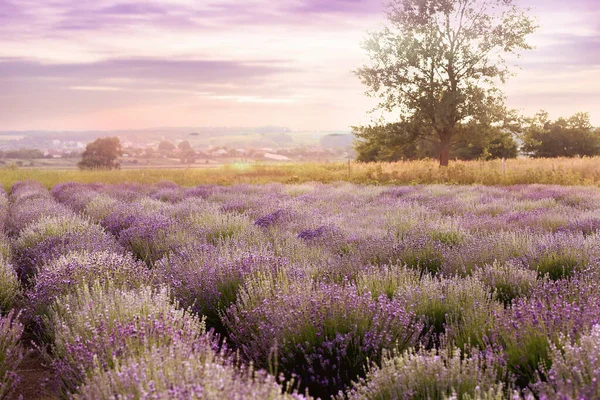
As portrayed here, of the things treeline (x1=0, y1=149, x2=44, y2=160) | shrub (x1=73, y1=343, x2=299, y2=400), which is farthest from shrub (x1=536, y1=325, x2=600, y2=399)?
treeline (x1=0, y1=149, x2=44, y2=160)

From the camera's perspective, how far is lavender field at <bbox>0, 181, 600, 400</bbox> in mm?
2465

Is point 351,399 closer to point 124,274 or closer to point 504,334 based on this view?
point 504,334

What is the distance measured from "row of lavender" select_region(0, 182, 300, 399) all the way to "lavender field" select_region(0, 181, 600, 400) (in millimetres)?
15

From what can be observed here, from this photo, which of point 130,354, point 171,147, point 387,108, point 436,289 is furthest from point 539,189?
point 171,147

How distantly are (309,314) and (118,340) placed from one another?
3.79 feet

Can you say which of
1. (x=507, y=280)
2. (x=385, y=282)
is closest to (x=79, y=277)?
(x=385, y=282)

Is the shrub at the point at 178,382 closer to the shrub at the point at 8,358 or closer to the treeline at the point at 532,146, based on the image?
the shrub at the point at 8,358

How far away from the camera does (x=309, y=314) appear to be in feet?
11.2

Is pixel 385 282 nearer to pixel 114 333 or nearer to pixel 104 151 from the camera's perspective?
pixel 114 333

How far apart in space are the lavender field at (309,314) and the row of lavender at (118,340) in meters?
0.01

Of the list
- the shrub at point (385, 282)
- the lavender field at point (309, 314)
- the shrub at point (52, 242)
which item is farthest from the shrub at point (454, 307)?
the shrub at point (52, 242)

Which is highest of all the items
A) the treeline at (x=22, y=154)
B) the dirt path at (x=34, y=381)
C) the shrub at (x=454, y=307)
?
the treeline at (x=22, y=154)

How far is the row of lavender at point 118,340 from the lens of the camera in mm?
2186

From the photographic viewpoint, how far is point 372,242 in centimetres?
625
